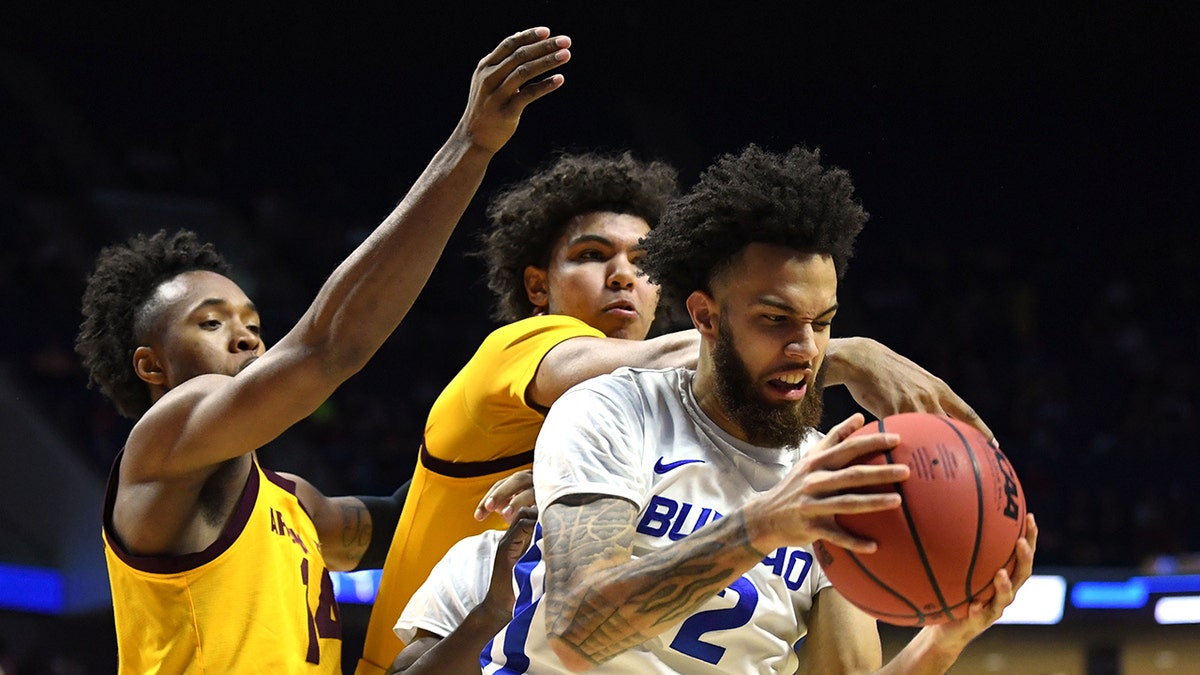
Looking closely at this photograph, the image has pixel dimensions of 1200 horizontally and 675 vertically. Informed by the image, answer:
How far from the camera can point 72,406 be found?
1120 centimetres

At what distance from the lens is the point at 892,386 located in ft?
9.96

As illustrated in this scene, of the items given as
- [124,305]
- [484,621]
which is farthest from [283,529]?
[124,305]

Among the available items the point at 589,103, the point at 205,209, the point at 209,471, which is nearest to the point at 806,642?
the point at 209,471

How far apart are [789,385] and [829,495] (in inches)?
22.5

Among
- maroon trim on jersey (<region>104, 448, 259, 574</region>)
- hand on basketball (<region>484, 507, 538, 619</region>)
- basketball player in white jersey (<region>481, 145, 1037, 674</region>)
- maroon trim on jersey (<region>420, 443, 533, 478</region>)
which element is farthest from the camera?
maroon trim on jersey (<region>420, 443, 533, 478</region>)

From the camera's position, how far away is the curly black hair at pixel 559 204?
423 cm

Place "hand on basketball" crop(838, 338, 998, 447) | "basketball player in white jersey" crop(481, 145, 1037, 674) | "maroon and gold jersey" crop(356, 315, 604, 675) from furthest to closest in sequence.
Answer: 1. "maroon and gold jersey" crop(356, 315, 604, 675)
2. "hand on basketball" crop(838, 338, 998, 447)
3. "basketball player in white jersey" crop(481, 145, 1037, 674)

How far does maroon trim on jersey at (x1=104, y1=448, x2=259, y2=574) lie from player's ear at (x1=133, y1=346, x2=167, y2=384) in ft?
1.07

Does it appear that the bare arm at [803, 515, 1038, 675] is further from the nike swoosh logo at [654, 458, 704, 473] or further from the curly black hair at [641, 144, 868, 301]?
the curly black hair at [641, 144, 868, 301]

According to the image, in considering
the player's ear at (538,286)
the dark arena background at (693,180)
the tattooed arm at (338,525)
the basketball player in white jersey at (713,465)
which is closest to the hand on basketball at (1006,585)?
the basketball player in white jersey at (713,465)

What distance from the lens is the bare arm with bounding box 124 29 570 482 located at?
277cm

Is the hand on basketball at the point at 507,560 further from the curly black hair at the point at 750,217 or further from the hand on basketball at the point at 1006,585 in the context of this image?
the hand on basketball at the point at 1006,585

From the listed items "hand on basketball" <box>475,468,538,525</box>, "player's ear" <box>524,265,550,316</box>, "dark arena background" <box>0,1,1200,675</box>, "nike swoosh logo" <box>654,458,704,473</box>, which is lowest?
"nike swoosh logo" <box>654,458,704,473</box>

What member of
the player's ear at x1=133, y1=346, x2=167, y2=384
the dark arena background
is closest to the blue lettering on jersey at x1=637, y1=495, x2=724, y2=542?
the player's ear at x1=133, y1=346, x2=167, y2=384
